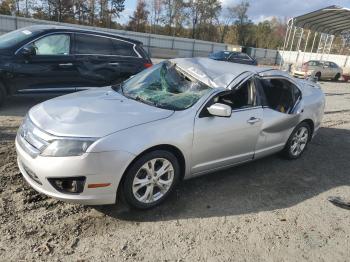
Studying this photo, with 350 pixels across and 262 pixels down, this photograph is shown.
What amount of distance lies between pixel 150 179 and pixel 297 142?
3.22m

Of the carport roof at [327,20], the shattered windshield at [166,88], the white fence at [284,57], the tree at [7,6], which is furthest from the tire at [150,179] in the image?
the tree at [7,6]

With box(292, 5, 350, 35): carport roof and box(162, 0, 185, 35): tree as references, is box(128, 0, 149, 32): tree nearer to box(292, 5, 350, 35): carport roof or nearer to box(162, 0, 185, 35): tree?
box(162, 0, 185, 35): tree

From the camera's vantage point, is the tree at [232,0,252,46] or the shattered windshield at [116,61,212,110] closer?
the shattered windshield at [116,61,212,110]

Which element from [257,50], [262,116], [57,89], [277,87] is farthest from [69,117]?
[257,50]

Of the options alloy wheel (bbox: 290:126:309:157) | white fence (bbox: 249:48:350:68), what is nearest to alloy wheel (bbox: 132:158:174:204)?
alloy wheel (bbox: 290:126:309:157)

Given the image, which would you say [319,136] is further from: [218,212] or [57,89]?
Answer: [57,89]

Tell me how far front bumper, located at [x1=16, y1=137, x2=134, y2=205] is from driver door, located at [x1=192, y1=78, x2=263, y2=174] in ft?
3.33

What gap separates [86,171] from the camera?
3430 millimetres

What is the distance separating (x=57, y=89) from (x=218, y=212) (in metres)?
4.92

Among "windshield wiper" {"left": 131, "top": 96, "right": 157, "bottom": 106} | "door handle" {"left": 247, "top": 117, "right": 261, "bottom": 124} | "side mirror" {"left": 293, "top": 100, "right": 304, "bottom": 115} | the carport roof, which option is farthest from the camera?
the carport roof

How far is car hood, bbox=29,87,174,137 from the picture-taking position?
3586mm

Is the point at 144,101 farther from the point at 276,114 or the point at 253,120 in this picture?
the point at 276,114

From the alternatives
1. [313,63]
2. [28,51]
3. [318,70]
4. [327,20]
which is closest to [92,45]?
[28,51]

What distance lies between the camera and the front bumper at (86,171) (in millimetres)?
3402
